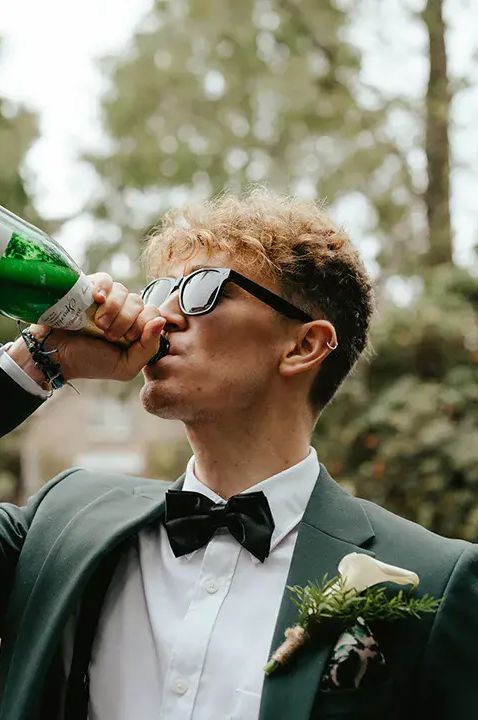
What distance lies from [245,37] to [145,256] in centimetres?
680

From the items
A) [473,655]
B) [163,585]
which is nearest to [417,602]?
[473,655]

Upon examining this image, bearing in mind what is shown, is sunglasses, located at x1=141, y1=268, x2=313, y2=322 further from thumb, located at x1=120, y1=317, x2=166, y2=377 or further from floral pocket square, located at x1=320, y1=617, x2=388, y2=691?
floral pocket square, located at x1=320, y1=617, x2=388, y2=691

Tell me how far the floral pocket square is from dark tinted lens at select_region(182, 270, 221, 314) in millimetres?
884

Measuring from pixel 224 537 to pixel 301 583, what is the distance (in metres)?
0.26

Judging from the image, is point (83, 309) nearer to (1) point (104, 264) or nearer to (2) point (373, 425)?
(2) point (373, 425)

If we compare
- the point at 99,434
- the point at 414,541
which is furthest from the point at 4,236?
the point at 99,434

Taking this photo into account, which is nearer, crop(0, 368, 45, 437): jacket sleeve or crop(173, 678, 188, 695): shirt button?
crop(173, 678, 188, 695): shirt button

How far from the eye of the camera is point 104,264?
883 cm

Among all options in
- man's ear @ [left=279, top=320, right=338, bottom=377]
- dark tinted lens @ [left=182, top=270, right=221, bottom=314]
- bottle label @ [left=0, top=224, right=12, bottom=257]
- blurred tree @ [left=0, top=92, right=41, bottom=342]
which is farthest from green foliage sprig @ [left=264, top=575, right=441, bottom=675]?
blurred tree @ [left=0, top=92, right=41, bottom=342]

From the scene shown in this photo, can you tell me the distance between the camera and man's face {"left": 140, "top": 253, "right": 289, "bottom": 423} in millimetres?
2234

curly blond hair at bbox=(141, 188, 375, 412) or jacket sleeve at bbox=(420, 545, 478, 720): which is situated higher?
curly blond hair at bbox=(141, 188, 375, 412)

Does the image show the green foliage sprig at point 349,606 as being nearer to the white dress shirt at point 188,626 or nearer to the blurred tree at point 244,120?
the white dress shirt at point 188,626

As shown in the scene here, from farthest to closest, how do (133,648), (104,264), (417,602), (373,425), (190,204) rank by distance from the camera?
(104,264) → (373,425) → (190,204) → (133,648) → (417,602)

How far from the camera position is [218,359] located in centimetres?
226
